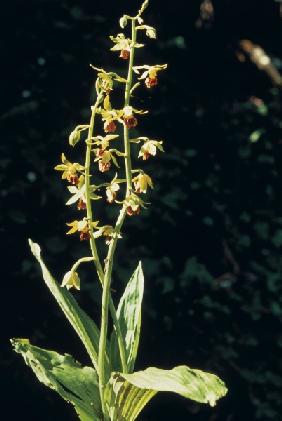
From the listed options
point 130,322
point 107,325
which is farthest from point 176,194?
point 107,325

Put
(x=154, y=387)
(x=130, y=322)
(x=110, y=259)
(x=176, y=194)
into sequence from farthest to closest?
1. (x=176, y=194)
2. (x=130, y=322)
3. (x=110, y=259)
4. (x=154, y=387)

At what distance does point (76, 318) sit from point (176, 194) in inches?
64.5

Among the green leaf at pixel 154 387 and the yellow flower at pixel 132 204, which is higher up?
the yellow flower at pixel 132 204

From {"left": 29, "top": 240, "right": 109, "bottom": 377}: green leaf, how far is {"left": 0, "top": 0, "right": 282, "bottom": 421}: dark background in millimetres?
1225

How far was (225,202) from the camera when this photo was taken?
11.0ft

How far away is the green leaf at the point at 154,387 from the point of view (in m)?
1.44

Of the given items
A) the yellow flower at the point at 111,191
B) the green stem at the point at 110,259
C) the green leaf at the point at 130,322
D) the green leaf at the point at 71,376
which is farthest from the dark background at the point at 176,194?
the yellow flower at the point at 111,191

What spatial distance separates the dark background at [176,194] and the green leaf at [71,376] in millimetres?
1178

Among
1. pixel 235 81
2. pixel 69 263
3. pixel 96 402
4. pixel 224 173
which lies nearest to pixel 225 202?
pixel 224 173

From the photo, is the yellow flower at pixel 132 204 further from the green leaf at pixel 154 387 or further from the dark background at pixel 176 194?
the dark background at pixel 176 194

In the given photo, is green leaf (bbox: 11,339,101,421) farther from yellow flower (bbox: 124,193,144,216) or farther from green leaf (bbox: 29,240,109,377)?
yellow flower (bbox: 124,193,144,216)

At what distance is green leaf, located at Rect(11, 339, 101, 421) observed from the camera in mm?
1592

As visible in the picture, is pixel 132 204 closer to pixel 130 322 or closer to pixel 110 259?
pixel 110 259

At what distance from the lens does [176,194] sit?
3.22 metres
